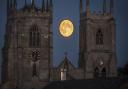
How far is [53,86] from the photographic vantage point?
12094 centimetres

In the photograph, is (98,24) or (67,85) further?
(98,24)

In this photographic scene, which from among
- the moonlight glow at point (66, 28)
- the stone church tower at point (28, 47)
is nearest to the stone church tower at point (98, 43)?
the moonlight glow at point (66, 28)

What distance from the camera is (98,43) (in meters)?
134

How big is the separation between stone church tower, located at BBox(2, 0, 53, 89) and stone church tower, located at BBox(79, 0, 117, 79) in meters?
6.67

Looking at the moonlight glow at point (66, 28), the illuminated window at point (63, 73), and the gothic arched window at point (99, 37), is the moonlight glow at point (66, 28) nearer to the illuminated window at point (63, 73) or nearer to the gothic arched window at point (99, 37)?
the gothic arched window at point (99, 37)

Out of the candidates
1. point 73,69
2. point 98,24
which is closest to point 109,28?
point 98,24

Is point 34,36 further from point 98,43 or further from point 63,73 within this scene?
point 98,43

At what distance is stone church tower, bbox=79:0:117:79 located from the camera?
132m

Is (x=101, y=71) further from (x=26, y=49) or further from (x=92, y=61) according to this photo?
(x=26, y=49)

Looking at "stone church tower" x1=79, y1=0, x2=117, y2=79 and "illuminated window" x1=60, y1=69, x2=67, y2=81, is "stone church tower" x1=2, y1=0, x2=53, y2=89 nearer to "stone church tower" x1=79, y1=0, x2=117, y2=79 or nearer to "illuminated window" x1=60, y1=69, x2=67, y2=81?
"illuminated window" x1=60, y1=69, x2=67, y2=81

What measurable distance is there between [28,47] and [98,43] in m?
13.3

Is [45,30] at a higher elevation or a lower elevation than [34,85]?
higher

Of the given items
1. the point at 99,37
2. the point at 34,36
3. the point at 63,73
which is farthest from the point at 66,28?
the point at 63,73

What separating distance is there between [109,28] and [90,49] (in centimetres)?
540
